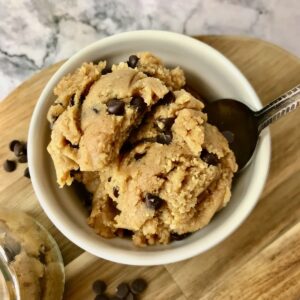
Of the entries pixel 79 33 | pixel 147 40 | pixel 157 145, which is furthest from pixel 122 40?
pixel 79 33

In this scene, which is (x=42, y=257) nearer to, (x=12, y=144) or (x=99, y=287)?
(x=99, y=287)

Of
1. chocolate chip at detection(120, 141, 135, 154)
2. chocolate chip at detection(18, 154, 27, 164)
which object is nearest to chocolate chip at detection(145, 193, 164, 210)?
chocolate chip at detection(120, 141, 135, 154)

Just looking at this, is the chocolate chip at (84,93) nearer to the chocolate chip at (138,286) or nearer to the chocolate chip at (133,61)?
the chocolate chip at (133,61)

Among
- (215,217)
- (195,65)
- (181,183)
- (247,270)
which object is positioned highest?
(195,65)

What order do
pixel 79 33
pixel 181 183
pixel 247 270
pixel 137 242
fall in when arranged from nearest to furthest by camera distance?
pixel 181 183 < pixel 137 242 < pixel 247 270 < pixel 79 33

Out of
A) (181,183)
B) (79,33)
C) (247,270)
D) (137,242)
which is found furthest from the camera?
(79,33)

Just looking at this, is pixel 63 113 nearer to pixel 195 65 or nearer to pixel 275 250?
pixel 195 65
